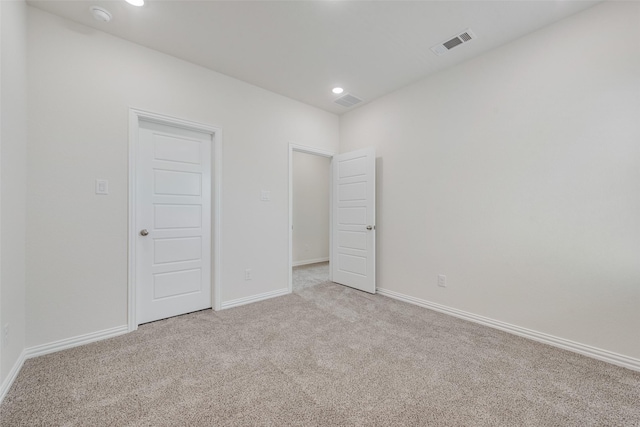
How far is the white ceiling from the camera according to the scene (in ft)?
6.84

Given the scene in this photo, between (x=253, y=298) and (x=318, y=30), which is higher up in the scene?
(x=318, y=30)

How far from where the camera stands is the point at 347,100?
12.3 feet

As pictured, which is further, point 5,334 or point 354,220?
point 354,220

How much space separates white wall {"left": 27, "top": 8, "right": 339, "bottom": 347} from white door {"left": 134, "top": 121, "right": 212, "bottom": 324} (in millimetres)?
175

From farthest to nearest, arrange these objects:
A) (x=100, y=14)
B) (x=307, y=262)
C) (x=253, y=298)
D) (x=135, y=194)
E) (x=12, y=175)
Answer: (x=307, y=262), (x=253, y=298), (x=135, y=194), (x=100, y=14), (x=12, y=175)

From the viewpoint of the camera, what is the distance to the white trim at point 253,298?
3081 mm

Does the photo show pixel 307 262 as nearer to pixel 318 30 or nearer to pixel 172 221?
pixel 172 221

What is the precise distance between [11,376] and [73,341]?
18.3 inches

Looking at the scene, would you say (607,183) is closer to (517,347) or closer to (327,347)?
(517,347)

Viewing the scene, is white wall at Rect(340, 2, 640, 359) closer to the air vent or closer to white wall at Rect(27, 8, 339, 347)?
the air vent

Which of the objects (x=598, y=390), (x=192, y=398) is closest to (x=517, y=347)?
(x=598, y=390)

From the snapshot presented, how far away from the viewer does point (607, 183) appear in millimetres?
2025

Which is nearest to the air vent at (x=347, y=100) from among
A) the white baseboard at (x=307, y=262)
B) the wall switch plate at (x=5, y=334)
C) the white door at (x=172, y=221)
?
the white door at (x=172, y=221)

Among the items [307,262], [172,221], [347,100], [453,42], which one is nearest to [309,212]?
[307,262]
